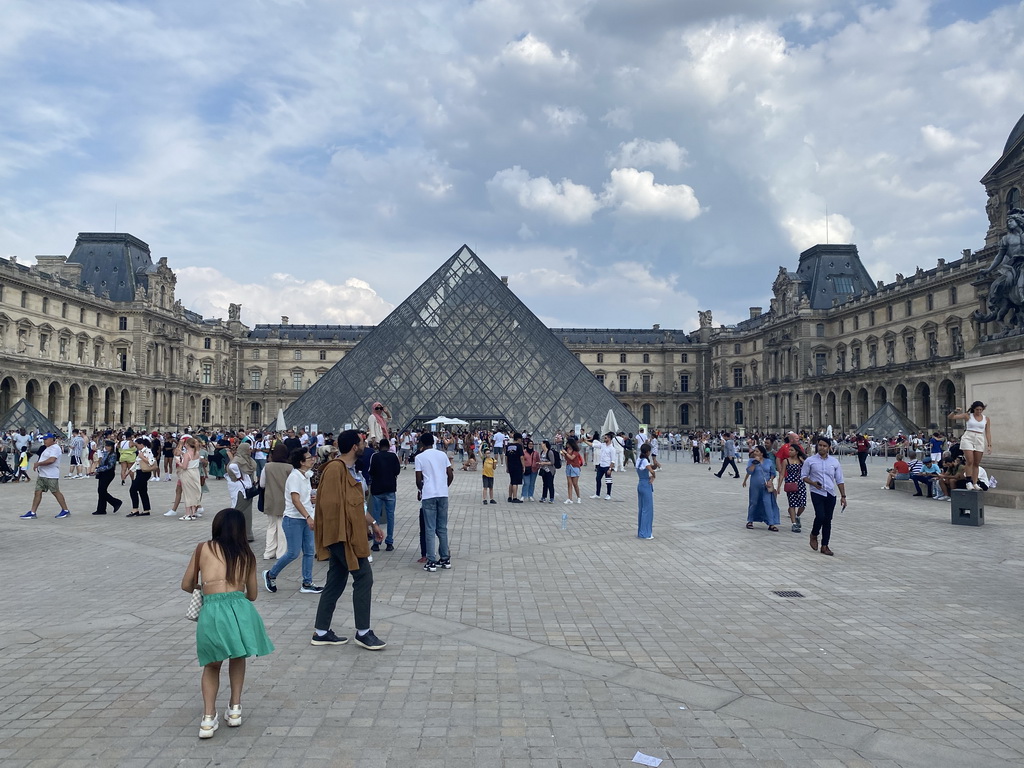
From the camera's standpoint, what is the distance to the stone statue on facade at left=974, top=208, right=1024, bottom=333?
38.5 ft

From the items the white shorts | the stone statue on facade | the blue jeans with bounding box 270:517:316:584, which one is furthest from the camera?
the stone statue on facade

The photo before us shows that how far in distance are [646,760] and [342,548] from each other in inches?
92.0

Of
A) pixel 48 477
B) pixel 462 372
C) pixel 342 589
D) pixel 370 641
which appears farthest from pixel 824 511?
pixel 462 372

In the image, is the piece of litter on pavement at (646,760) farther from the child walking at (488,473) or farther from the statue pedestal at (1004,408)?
the statue pedestal at (1004,408)

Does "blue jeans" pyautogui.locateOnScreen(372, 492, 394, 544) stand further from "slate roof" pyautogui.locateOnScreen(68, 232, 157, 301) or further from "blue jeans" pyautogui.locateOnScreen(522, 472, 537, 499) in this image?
"slate roof" pyautogui.locateOnScreen(68, 232, 157, 301)

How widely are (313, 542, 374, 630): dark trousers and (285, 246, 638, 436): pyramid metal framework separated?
22842 millimetres

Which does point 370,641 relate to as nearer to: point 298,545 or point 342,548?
point 342,548

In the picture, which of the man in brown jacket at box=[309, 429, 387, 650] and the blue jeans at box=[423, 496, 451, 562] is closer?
the man in brown jacket at box=[309, 429, 387, 650]

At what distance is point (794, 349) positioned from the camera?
56188 millimetres

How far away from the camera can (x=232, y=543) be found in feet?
10.7

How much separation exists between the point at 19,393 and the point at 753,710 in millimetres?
48469

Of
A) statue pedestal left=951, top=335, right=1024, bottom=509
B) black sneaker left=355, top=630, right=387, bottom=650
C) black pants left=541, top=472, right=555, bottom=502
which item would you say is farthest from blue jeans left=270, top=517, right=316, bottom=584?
statue pedestal left=951, top=335, right=1024, bottom=509

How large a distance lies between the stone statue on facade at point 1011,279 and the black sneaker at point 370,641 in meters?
11.9

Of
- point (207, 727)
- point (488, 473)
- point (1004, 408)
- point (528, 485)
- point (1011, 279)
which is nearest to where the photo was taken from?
point (207, 727)
